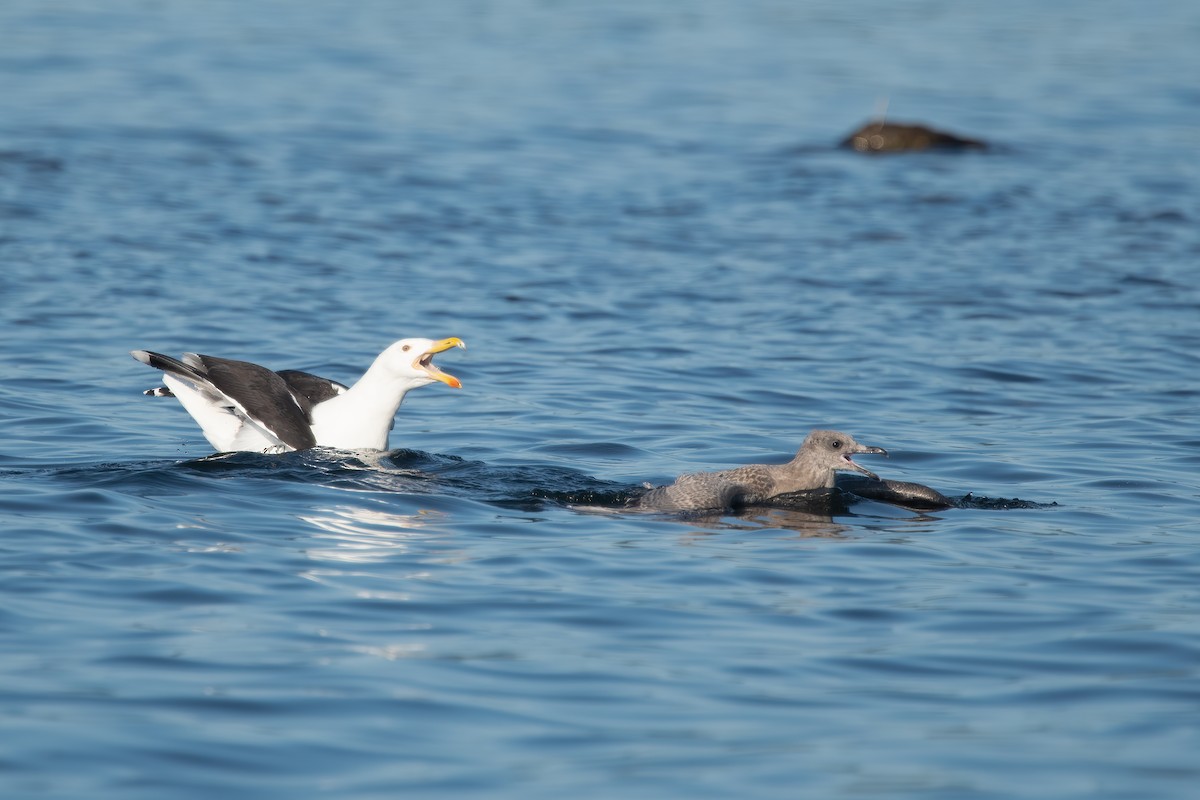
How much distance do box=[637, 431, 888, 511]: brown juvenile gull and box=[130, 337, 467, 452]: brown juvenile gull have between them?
1897 millimetres

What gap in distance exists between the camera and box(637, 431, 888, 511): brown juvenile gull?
989cm

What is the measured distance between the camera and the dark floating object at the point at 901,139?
26672 millimetres

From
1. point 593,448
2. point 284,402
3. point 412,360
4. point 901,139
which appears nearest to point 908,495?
point 593,448

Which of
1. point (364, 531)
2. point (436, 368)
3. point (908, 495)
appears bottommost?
point (364, 531)

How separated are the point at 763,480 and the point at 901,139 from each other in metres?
17.6

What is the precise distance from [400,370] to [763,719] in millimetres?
5168

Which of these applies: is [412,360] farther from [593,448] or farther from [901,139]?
[901,139]

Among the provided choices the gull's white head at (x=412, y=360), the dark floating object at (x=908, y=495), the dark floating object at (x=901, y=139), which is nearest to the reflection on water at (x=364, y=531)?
the gull's white head at (x=412, y=360)

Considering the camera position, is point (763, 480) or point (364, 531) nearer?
point (364, 531)

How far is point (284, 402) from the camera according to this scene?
11180mm

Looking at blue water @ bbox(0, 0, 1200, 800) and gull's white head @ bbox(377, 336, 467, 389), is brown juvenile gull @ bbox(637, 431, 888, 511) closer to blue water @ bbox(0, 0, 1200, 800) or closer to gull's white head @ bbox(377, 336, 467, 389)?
blue water @ bbox(0, 0, 1200, 800)

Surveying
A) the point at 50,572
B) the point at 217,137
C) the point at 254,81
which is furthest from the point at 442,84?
the point at 50,572

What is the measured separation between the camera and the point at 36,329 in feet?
49.5

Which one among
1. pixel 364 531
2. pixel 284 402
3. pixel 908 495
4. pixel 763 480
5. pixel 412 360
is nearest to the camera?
pixel 364 531
